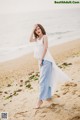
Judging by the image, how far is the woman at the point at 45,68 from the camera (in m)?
3.39

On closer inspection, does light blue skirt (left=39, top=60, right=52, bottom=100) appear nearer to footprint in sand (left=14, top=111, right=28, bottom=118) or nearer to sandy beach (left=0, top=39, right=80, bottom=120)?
sandy beach (left=0, top=39, right=80, bottom=120)

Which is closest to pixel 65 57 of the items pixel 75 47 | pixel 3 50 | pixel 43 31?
pixel 75 47

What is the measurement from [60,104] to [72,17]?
103 cm

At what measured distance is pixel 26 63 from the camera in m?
3.58

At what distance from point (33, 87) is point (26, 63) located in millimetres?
297

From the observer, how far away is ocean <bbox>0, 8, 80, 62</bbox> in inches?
139

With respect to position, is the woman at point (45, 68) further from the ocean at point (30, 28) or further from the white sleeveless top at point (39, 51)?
the ocean at point (30, 28)

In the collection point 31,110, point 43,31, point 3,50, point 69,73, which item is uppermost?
point 43,31

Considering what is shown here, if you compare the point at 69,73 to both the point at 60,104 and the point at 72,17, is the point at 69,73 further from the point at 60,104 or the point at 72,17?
the point at 72,17

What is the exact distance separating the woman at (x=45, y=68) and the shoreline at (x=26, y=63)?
0.15 m

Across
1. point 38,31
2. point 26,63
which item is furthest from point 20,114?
point 38,31

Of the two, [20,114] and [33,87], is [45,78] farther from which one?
[20,114]

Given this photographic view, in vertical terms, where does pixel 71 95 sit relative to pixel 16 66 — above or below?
below

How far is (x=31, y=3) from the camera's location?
3570mm
